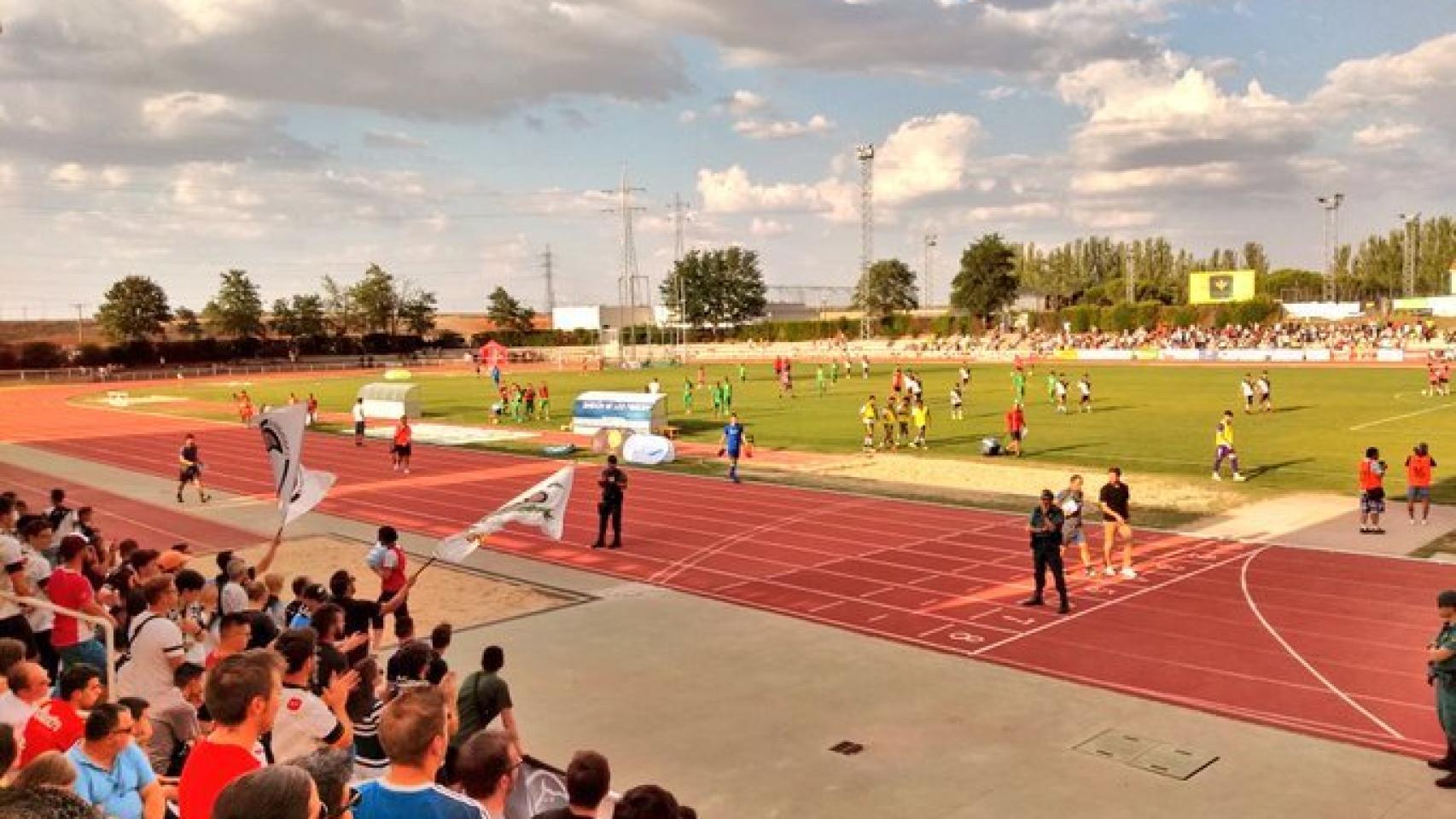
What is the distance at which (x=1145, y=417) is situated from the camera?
38594 mm

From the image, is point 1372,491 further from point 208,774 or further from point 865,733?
point 208,774

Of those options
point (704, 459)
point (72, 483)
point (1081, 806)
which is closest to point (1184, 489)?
point (704, 459)

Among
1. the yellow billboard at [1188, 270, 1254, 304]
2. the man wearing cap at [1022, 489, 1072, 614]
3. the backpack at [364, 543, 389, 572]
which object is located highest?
the yellow billboard at [1188, 270, 1254, 304]

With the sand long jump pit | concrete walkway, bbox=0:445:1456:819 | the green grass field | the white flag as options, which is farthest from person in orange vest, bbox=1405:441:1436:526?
the white flag

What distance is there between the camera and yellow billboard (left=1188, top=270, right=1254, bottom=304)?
343ft

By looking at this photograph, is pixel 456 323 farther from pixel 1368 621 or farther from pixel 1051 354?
pixel 1368 621

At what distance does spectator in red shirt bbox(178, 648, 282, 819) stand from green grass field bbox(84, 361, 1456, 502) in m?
23.2

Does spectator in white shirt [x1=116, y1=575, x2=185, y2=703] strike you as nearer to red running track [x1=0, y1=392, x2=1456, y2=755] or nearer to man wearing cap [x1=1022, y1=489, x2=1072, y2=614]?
red running track [x1=0, y1=392, x2=1456, y2=755]

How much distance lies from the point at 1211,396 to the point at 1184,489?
2381 cm

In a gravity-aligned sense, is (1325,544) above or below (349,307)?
below

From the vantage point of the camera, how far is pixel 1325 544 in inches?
728

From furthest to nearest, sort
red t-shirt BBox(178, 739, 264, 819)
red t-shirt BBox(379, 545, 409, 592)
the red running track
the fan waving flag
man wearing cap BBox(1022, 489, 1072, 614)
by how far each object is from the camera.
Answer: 1. man wearing cap BBox(1022, 489, 1072, 614)
2. red t-shirt BBox(379, 545, 409, 592)
3. the red running track
4. the fan waving flag
5. red t-shirt BBox(178, 739, 264, 819)

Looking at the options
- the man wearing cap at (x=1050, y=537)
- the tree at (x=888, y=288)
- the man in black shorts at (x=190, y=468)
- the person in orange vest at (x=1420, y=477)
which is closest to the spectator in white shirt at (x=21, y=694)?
the man wearing cap at (x=1050, y=537)

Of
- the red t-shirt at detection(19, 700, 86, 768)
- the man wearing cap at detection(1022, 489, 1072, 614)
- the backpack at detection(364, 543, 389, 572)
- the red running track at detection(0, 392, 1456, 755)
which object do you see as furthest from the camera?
the man wearing cap at detection(1022, 489, 1072, 614)
